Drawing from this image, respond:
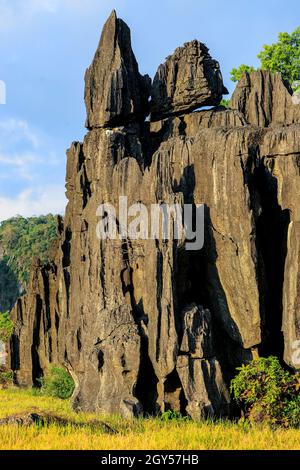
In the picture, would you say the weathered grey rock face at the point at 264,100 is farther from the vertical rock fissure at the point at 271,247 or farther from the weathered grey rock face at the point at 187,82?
the vertical rock fissure at the point at 271,247

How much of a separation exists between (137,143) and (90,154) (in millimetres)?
2102

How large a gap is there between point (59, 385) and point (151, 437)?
12.7 meters

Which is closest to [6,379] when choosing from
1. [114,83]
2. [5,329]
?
[5,329]

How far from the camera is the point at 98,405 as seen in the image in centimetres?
1958

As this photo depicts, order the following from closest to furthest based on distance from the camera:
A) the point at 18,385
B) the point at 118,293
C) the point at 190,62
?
1. the point at 118,293
2. the point at 190,62
3. the point at 18,385

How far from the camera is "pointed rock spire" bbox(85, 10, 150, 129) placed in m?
26.6

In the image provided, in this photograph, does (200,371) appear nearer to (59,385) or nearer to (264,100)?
(59,385)

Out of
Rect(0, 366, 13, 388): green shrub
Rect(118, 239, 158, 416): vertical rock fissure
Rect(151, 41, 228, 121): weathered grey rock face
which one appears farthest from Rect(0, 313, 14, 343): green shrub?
Rect(118, 239, 158, 416): vertical rock fissure

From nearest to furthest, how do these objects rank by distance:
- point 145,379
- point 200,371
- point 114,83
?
point 200,371 < point 145,379 < point 114,83

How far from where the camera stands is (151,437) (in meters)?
14.3

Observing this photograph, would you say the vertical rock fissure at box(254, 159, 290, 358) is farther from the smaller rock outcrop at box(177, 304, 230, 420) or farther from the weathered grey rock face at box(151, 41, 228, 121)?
the weathered grey rock face at box(151, 41, 228, 121)

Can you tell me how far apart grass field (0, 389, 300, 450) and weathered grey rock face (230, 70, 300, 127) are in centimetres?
1408

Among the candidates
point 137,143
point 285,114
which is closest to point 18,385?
point 137,143

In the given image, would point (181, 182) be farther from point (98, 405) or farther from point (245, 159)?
point (98, 405)
